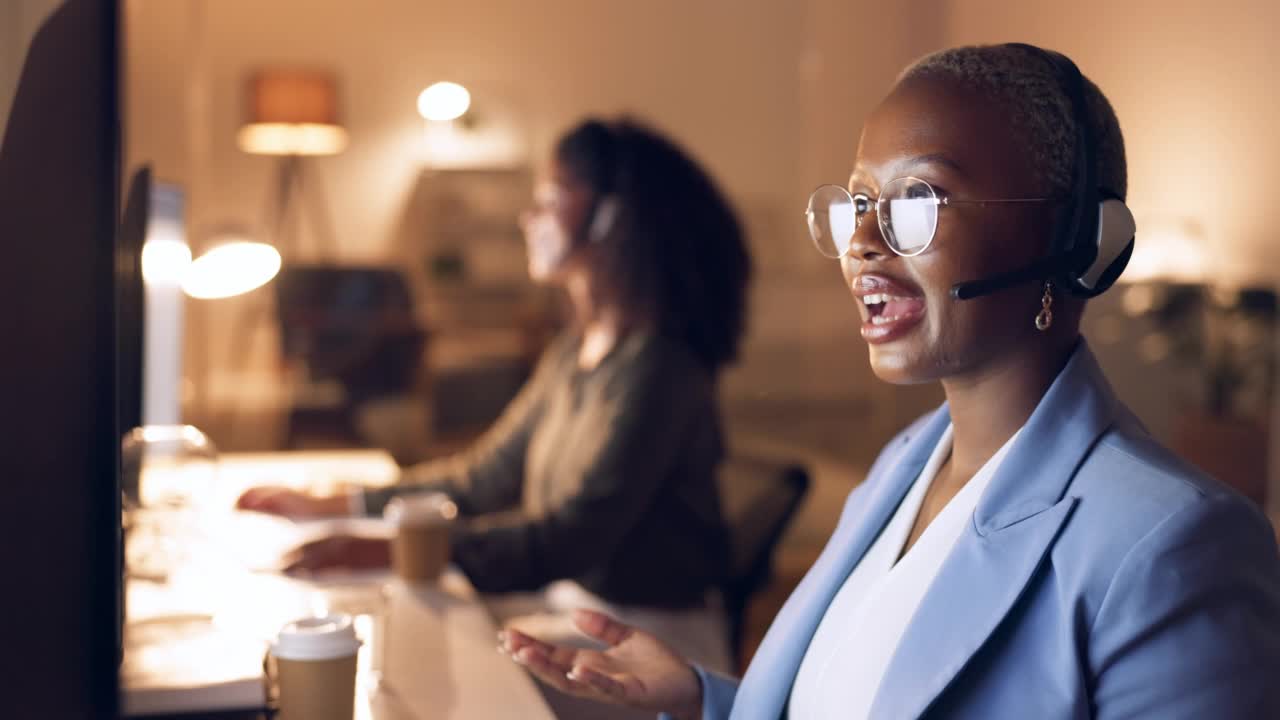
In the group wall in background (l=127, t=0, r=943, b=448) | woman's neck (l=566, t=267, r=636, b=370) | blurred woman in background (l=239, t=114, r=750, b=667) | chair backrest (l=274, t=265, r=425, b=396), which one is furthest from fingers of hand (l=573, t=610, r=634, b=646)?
chair backrest (l=274, t=265, r=425, b=396)

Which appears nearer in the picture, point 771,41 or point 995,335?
point 995,335

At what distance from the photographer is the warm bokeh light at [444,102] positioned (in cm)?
508

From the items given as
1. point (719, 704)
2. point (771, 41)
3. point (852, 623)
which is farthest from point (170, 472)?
point (771, 41)

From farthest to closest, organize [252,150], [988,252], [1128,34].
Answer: [252,150] → [1128,34] → [988,252]

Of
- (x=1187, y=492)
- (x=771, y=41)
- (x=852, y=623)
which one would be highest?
(x=771, y=41)

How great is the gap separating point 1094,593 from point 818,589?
37 centimetres

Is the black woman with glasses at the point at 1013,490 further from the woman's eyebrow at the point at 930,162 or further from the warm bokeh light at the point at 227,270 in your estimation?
the warm bokeh light at the point at 227,270

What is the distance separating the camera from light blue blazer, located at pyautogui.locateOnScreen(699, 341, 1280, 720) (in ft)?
2.80

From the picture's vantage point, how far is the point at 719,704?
128cm

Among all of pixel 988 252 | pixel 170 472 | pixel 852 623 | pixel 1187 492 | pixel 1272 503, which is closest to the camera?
pixel 1187 492

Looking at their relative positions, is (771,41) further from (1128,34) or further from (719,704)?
(719,704)

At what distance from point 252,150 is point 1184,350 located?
3.47 m

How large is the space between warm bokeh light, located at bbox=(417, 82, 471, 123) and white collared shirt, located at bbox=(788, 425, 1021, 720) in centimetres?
417

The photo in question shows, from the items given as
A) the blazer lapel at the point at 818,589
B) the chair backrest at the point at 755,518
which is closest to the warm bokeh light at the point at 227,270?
the chair backrest at the point at 755,518
